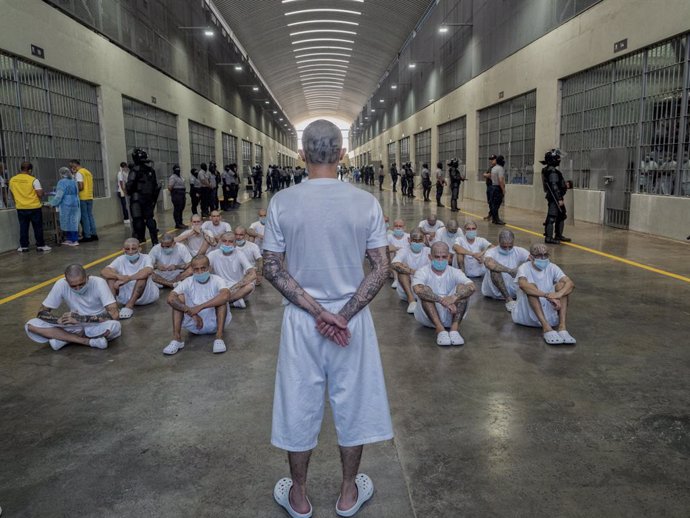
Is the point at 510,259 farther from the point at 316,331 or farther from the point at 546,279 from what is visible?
the point at 316,331

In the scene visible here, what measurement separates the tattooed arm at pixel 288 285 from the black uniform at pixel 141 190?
30.0ft

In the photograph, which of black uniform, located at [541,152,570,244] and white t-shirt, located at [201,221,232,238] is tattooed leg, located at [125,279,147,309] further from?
black uniform, located at [541,152,570,244]

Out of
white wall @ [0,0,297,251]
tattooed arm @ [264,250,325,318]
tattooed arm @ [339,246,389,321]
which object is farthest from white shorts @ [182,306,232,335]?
white wall @ [0,0,297,251]

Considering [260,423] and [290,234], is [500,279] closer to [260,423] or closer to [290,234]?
[260,423]

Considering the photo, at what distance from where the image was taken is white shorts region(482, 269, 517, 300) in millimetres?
6824

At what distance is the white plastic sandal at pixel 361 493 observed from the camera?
107 inches

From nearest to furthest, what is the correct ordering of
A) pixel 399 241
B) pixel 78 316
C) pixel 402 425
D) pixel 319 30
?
pixel 402 425 → pixel 78 316 → pixel 399 241 → pixel 319 30

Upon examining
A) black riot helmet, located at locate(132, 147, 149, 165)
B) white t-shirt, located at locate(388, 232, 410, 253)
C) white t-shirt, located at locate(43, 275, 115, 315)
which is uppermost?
black riot helmet, located at locate(132, 147, 149, 165)

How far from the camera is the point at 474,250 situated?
787cm

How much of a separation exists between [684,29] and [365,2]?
22.0 m

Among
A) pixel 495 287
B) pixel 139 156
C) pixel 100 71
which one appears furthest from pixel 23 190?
pixel 495 287

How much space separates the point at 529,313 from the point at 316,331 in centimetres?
386

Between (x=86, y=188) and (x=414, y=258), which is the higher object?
(x=86, y=188)

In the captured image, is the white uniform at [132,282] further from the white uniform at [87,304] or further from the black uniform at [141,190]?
the black uniform at [141,190]
